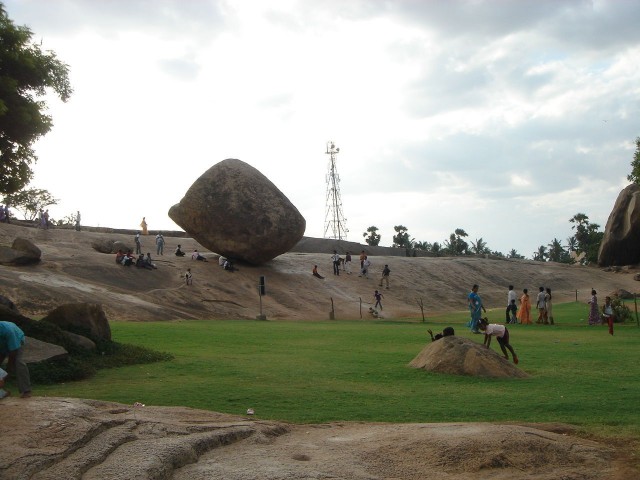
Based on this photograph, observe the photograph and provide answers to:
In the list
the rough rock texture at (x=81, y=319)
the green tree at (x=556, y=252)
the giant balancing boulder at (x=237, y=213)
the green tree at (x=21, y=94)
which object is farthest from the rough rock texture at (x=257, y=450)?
the green tree at (x=556, y=252)

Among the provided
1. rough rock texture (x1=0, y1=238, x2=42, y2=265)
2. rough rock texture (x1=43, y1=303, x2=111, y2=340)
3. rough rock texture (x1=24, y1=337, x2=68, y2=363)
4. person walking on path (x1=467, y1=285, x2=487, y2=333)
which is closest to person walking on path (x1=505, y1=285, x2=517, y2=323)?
person walking on path (x1=467, y1=285, x2=487, y2=333)

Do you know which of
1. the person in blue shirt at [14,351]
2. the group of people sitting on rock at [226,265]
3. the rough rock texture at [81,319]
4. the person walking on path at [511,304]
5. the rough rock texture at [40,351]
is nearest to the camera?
the person in blue shirt at [14,351]

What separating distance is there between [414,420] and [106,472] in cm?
461

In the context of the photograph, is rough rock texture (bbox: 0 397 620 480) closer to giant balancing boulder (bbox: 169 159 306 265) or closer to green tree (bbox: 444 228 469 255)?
giant balancing boulder (bbox: 169 159 306 265)

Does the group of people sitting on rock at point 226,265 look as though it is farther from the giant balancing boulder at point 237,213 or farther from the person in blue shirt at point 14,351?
the person in blue shirt at point 14,351

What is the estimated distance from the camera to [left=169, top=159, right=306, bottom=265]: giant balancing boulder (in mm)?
37844

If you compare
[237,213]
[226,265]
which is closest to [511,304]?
[237,213]

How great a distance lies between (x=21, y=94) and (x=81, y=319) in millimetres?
6614

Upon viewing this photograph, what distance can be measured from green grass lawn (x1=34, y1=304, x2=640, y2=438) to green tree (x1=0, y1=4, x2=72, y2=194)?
17.6 ft

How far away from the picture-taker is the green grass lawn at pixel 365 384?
1084 cm

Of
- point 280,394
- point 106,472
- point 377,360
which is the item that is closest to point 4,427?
point 106,472

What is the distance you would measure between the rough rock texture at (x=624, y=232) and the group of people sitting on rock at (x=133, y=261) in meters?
35.1

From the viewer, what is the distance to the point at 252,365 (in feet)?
51.5

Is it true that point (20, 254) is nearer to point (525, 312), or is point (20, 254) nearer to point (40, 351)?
point (40, 351)
